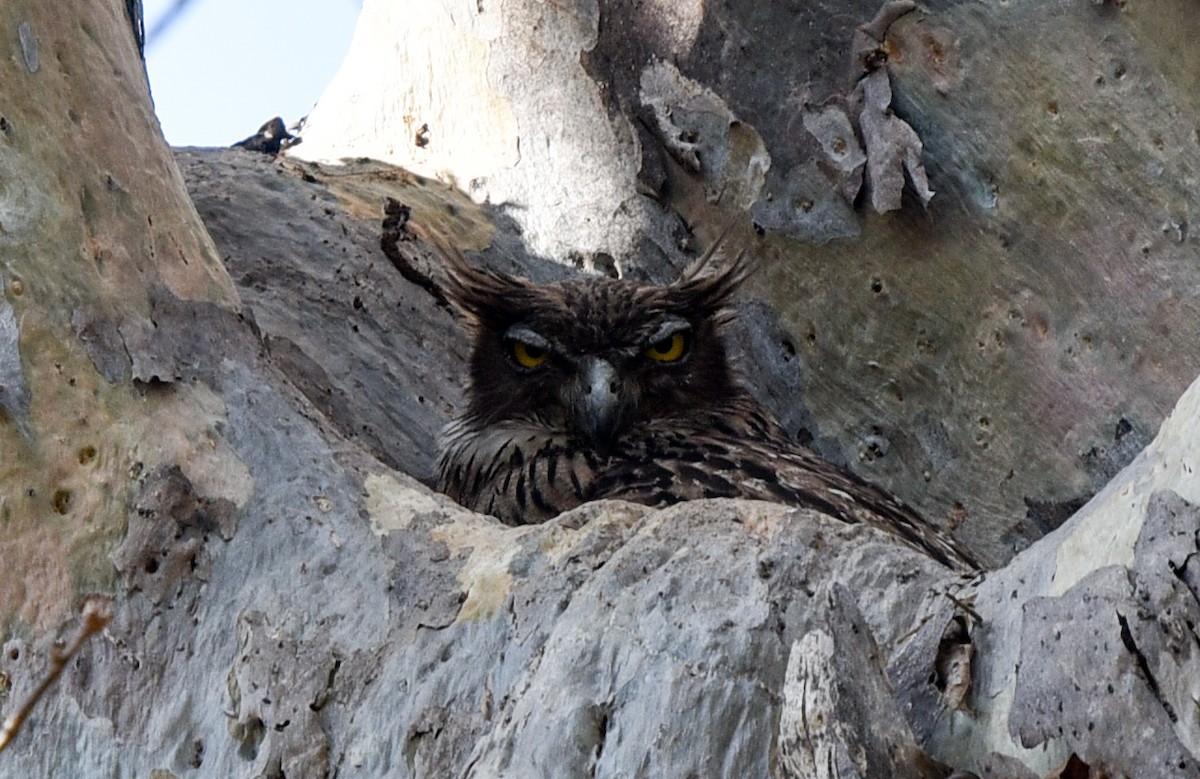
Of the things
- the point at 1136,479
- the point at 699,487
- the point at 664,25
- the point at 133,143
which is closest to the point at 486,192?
the point at 664,25

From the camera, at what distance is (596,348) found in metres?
3.18

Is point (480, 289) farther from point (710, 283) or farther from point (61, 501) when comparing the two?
point (61, 501)

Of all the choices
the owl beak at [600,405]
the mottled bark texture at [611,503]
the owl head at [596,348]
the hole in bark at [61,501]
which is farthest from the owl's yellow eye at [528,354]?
the hole in bark at [61,501]

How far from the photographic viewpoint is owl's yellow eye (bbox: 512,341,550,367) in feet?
10.7

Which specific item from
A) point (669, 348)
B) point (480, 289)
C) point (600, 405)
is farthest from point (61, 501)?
point (669, 348)

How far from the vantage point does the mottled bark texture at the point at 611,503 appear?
4.46 ft

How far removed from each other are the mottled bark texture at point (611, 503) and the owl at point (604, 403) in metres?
0.16

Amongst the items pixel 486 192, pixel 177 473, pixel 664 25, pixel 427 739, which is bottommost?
pixel 486 192

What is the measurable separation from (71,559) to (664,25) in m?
2.08

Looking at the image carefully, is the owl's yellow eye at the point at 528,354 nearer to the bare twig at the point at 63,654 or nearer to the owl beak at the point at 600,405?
the owl beak at the point at 600,405

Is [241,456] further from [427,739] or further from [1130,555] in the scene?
[1130,555]

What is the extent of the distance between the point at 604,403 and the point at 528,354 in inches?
11.4

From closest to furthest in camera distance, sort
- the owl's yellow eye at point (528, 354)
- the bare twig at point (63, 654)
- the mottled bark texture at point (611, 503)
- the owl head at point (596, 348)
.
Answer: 1. the mottled bark texture at point (611, 503)
2. the bare twig at point (63, 654)
3. the owl head at point (596, 348)
4. the owl's yellow eye at point (528, 354)

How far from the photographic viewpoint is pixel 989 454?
3.23 meters
